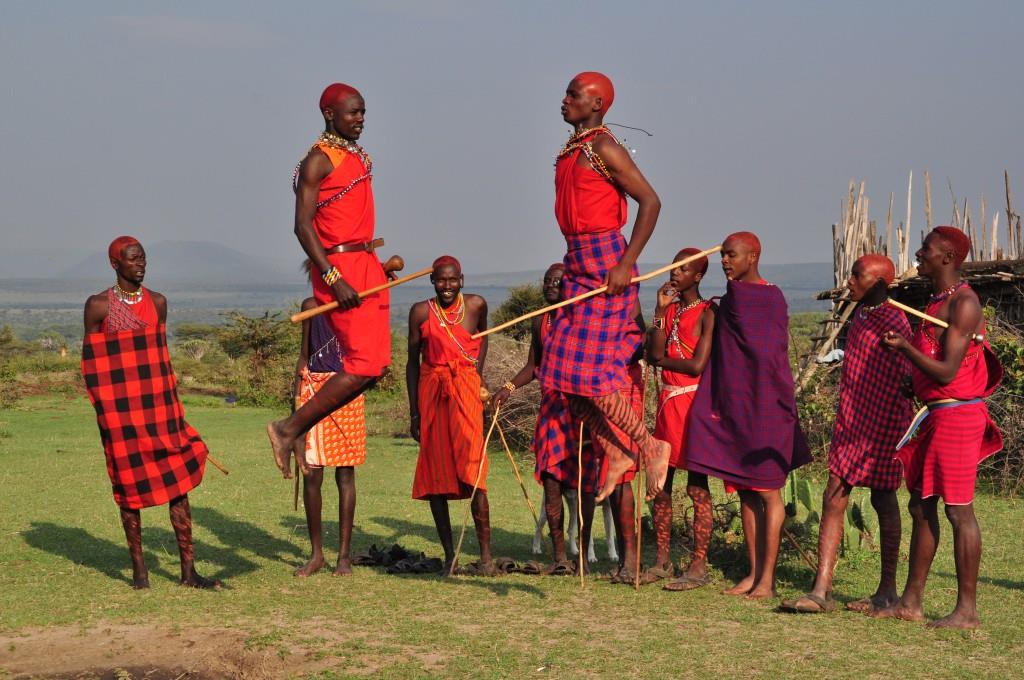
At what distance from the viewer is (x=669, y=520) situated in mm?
8234

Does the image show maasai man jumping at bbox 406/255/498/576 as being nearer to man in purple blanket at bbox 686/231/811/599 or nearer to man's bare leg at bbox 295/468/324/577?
man's bare leg at bbox 295/468/324/577

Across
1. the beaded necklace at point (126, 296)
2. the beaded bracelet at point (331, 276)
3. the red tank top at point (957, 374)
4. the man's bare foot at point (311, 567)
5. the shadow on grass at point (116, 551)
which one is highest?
the beaded bracelet at point (331, 276)

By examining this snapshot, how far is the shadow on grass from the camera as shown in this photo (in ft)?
27.6

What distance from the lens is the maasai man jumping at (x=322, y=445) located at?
827 centimetres

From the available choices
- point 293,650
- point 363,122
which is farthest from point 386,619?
point 363,122

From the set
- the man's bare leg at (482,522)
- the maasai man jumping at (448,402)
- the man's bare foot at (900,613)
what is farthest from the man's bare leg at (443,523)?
the man's bare foot at (900,613)

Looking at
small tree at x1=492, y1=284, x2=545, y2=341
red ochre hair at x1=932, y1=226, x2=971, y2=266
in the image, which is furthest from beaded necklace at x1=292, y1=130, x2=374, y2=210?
small tree at x1=492, y1=284, x2=545, y2=341

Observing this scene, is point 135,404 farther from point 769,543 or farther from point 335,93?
point 769,543

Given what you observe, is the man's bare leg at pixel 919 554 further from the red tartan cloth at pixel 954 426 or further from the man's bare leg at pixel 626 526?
the man's bare leg at pixel 626 526

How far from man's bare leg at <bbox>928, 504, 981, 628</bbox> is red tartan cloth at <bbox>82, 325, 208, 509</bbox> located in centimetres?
450

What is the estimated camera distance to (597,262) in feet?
21.9

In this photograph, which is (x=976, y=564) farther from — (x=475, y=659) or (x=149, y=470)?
(x=149, y=470)

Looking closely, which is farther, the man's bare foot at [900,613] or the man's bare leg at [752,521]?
the man's bare leg at [752,521]

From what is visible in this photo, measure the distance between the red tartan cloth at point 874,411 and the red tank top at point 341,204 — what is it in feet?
9.89
